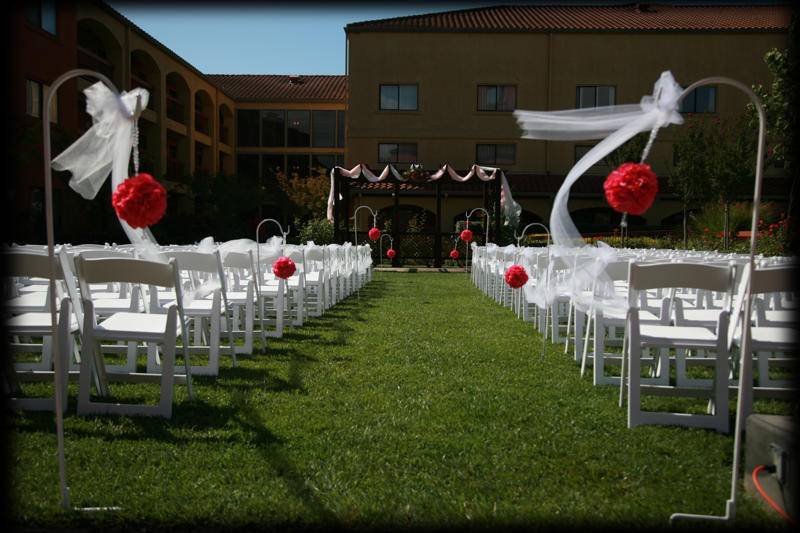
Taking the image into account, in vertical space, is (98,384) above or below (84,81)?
below

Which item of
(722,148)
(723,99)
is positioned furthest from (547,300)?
(723,99)

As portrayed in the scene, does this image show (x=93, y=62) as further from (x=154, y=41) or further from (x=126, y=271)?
Result: (x=126, y=271)

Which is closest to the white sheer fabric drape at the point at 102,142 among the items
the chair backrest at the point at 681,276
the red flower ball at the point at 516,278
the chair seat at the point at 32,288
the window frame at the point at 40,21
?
the chair backrest at the point at 681,276

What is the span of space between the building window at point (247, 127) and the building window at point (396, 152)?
12920 millimetres

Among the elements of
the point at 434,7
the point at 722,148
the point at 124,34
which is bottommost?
the point at 434,7

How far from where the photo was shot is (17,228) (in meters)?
17.5

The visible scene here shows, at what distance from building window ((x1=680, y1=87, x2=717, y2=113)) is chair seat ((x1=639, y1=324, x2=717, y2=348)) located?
28.0m

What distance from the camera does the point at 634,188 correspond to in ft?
13.1

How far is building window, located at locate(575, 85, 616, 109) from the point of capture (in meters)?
30.4

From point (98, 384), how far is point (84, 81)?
22.8 m

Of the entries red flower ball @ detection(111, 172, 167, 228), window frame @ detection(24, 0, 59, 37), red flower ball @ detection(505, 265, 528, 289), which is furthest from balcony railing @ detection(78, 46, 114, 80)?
red flower ball @ detection(111, 172, 167, 228)

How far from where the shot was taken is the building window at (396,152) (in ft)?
102

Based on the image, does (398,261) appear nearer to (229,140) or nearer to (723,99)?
(723,99)

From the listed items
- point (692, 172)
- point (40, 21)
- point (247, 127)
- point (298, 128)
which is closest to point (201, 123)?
point (247, 127)
